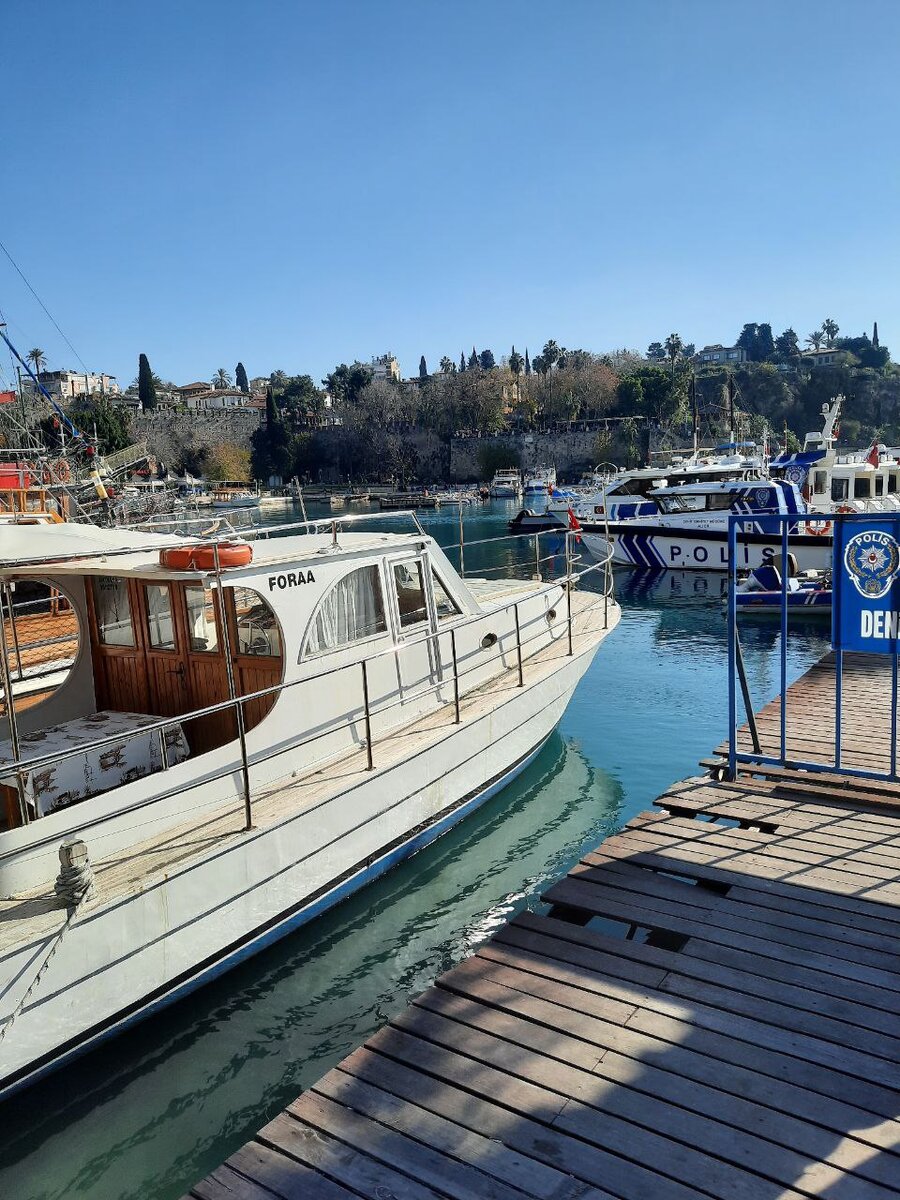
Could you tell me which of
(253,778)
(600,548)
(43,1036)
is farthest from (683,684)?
(600,548)

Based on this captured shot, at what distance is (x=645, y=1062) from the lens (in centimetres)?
386

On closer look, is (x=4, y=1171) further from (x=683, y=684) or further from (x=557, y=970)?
(x=683, y=684)

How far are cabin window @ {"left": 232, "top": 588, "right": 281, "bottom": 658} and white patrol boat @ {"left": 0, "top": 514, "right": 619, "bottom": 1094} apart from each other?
20mm

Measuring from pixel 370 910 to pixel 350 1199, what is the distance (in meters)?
4.27

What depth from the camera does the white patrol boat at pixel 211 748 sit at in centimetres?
514

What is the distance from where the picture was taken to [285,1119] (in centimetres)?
373

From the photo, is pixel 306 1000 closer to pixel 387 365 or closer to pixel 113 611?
pixel 113 611

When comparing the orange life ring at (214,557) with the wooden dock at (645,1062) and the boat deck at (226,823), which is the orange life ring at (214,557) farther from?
the wooden dock at (645,1062)

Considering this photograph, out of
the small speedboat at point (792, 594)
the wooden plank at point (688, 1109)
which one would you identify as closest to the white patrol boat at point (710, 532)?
the small speedboat at point (792, 594)

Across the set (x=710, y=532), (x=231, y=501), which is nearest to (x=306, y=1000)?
(x=710, y=532)

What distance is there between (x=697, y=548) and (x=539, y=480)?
57791 mm

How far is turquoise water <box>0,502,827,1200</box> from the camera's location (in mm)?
4910

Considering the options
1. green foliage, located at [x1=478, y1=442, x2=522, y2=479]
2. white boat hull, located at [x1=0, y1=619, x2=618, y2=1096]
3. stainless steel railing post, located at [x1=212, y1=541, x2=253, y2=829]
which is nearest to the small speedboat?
white boat hull, located at [x1=0, y1=619, x2=618, y2=1096]

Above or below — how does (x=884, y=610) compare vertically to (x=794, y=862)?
above
